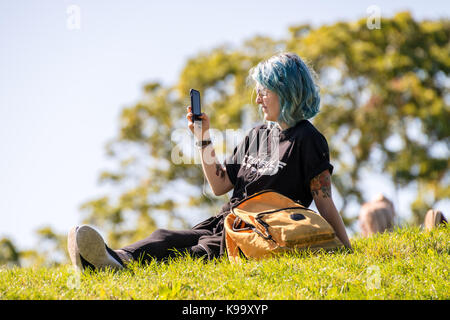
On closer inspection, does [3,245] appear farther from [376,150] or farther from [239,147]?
[239,147]

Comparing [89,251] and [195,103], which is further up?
[195,103]

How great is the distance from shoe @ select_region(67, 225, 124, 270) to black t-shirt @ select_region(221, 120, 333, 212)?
3.57 ft

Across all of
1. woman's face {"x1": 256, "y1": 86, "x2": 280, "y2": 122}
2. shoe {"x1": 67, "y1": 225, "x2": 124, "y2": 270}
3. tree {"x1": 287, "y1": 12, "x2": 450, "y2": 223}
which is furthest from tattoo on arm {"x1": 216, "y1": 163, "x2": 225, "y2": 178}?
tree {"x1": 287, "y1": 12, "x2": 450, "y2": 223}

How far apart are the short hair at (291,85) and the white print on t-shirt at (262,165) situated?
37 centimetres

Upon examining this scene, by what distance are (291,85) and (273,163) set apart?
0.65 m

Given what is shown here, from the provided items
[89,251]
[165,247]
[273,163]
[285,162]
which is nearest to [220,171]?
[273,163]

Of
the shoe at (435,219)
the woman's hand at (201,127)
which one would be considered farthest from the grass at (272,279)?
the shoe at (435,219)

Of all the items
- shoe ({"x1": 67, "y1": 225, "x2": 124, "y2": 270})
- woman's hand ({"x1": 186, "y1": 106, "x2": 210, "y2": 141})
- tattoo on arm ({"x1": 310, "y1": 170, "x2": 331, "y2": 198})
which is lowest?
shoe ({"x1": 67, "y1": 225, "x2": 124, "y2": 270})

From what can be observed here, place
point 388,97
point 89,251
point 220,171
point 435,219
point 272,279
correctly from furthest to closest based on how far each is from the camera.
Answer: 1. point 388,97
2. point 435,219
3. point 220,171
4. point 89,251
5. point 272,279

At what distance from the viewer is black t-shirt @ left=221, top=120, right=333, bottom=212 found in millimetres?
4156

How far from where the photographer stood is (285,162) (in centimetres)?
419

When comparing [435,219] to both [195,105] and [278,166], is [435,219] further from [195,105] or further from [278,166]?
[195,105]

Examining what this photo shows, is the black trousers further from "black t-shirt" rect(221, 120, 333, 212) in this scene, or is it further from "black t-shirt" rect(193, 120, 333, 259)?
"black t-shirt" rect(221, 120, 333, 212)
